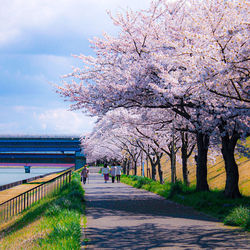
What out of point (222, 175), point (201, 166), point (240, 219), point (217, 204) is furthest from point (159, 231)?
point (222, 175)

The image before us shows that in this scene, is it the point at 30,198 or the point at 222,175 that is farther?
the point at 222,175

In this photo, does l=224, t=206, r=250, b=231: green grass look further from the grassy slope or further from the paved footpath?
the grassy slope

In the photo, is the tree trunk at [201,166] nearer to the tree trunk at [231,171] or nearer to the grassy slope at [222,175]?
the tree trunk at [231,171]

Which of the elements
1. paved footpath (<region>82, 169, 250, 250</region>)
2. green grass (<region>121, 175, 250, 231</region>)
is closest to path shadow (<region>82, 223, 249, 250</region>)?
paved footpath (<region>82, 169, 250, 250</region>)

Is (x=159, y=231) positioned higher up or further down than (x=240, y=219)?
further down

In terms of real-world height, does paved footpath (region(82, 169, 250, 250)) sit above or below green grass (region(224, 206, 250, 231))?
Result: below

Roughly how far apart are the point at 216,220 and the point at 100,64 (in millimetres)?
8487

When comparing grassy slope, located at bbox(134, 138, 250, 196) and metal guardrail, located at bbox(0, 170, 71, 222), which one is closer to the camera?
metal guardrail, located at bbox(0, 170, 71, 222)

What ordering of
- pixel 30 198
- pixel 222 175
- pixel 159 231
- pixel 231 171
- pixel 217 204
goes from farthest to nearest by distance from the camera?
pixel 222 175 < pixel 30 198 < pixel 231 171 < pixel 217 204 < pixel 159 231

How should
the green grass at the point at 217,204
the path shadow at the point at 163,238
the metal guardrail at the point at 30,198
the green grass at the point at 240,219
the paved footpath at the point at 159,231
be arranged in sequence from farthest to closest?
the metal guardrail at the point at 30,198 < the green grass at the point at 217,204 < the green grass at the point at 240,219 < the paved footpath at the point at 159,231 < the path shadow at the point at 163,238

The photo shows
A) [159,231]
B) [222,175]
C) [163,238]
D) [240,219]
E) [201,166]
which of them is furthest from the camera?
[222,175]

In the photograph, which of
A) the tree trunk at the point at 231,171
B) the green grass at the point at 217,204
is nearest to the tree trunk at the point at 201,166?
the green grass at the point at 217,204

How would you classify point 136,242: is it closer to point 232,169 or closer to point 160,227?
point 160,227

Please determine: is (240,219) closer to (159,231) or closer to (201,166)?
(159,231)
